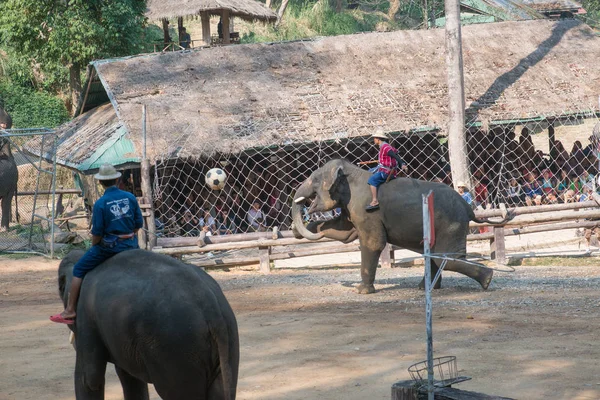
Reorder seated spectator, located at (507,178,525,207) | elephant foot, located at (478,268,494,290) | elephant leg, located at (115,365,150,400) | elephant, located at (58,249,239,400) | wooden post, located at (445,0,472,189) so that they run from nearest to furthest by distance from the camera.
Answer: elephant, located at (58,249,239,400) < elephant leg, located at (115,365,150,400) < elephant foot, located at (478,268,494,290) < wooden post, located at (445,0,472,189) < seated spectator, located at (507,178,525,207)

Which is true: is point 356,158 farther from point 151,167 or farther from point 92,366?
point 92,366

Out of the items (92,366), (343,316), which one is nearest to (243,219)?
(343,316)

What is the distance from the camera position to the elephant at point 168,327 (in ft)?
18.6

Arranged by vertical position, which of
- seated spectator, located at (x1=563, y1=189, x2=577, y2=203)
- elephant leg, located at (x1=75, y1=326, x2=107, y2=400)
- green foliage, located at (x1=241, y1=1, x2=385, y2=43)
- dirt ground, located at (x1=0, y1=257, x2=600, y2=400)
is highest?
green foliage, located at (x1=241, y1=1, x2=385, y2=43)

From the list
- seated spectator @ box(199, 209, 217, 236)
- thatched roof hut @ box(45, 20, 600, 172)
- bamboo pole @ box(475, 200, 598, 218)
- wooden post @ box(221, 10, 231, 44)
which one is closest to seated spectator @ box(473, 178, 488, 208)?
thatched roof hut @ box(45, 20, 600, 172)

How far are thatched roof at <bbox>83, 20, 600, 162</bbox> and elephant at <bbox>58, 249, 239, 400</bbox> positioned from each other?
1161cm

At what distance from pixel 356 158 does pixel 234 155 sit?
137 inches

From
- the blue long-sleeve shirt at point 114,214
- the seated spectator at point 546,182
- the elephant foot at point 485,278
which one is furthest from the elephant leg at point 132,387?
the seated spectator at point 546,182

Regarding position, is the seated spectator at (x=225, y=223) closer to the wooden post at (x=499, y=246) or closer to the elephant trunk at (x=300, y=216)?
the elephant trunk at (x=300, y=216)

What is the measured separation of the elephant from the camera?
18.6 ft

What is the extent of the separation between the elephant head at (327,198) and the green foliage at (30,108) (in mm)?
18521

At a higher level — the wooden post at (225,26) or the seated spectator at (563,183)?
the wooden post at (225,26)

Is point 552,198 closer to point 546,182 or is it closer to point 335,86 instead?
point 546,182

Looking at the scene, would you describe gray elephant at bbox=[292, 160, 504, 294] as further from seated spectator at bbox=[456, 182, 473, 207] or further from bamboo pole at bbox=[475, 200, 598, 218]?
seated spectator at bbox=[456, 182, 473, 207]
